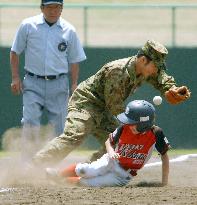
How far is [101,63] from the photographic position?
15.8 metres

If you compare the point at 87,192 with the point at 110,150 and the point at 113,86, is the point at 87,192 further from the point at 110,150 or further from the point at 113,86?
the point at 113,86

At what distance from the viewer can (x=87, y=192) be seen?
9.26 meters

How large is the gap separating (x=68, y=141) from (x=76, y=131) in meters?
0.15

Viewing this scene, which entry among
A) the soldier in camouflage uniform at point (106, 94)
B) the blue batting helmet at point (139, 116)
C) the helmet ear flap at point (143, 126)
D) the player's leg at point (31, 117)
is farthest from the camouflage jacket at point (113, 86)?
the player's leg at point (31, 117)

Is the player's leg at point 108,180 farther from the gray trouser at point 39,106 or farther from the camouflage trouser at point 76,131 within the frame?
the gray trouser at point 39,106

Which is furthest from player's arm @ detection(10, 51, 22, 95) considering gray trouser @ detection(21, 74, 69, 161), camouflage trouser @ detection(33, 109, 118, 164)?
camouflage trouser @ detection(33, 109, 118, 164)

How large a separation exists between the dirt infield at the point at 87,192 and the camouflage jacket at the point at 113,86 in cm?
88

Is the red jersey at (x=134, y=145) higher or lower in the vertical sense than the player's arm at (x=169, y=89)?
lower

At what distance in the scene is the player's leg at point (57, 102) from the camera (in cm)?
1156

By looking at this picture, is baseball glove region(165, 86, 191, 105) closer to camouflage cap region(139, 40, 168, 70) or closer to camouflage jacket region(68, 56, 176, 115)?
camouflage jacket region(68, 56, 176, 115)

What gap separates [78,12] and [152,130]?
6684 millimetres

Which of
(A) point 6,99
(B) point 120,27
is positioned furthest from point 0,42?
(B) point 120,27

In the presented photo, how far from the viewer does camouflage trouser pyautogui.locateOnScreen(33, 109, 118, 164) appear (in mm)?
10023

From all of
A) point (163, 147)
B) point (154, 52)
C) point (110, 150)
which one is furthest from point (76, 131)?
point (154, 52)
